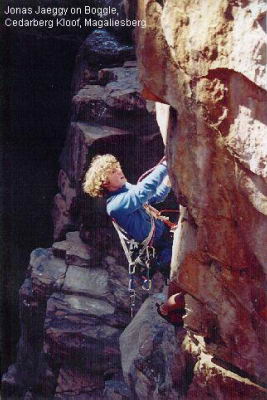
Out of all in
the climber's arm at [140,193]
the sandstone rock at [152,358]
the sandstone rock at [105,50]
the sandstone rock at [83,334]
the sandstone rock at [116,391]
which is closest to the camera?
the climber's arm at [140,193]

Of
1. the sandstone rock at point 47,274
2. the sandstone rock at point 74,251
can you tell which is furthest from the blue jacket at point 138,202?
the sandstone rock at point 47,274

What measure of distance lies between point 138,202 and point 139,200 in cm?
2

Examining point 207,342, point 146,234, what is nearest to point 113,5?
point 146,234

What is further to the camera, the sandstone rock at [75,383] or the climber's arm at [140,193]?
the sandstone rock at [75,383]

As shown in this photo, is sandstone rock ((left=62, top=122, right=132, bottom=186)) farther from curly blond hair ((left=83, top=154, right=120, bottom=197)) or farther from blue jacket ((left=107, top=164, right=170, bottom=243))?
blue jacket ((left=107, top=164, right=170, bottom=243))

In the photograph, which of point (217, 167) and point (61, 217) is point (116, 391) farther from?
point (217, 167)

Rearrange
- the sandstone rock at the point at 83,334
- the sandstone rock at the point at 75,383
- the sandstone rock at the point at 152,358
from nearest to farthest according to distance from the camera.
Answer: the sandstone rock at the point at 152,358 → the sandstone rock at the point at 83,334 → the sandstone rock at the point at 75,383

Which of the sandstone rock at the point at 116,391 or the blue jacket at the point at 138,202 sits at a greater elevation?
the blue jacket at the point at 138,202

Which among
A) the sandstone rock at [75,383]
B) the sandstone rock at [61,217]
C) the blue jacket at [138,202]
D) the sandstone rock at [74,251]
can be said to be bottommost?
the sandstone rock at [75,383]

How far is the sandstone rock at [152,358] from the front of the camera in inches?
173

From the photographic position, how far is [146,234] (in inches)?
185

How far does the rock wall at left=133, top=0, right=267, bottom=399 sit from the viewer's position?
2.72 m

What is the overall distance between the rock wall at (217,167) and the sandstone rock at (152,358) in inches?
8.9

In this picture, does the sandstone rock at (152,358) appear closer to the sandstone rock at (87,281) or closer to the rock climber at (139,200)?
the rock climber at (139,200)
